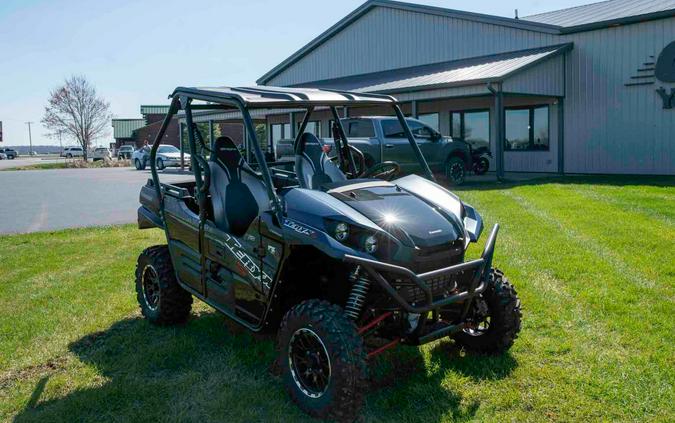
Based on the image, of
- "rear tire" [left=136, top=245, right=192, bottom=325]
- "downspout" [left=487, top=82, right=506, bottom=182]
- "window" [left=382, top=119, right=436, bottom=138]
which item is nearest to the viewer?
"rear tire" [left=136, top=245, right=192, bottom=325]

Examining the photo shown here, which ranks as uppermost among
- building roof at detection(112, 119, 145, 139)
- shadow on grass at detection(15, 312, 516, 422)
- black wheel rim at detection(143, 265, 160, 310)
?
building roof at detection(112, 119, 145, 139)

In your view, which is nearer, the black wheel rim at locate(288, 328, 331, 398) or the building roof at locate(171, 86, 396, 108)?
the black wheel rim at locate(288, 328, 331, 398)

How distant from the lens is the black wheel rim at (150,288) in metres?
5.48

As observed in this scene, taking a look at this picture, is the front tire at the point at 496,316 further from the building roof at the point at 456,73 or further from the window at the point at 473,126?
the window at the point at 473,126

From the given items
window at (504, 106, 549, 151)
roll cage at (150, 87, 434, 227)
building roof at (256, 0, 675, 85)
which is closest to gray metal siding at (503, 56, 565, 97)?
window at (504, 106, 549, 151)

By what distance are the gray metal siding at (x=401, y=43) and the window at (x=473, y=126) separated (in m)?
2.23

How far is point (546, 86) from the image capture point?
61.4 ft

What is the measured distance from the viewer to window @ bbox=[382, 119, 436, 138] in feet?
50.9

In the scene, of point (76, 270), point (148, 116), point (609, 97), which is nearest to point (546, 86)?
point (609, 97)

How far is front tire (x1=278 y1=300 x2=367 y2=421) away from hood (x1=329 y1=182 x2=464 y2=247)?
580 millimetres

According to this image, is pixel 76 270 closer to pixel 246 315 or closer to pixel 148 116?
pixel 246 315

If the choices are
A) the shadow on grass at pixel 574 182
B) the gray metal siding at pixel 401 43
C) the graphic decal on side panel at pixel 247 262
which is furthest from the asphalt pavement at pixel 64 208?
the gray metal siding at pixel 401 43

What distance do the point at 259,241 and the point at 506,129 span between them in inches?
729

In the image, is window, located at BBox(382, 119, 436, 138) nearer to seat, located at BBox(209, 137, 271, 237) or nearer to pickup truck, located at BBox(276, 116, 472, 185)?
pickup truck, located at BBox(276, 116, 472, 185)
